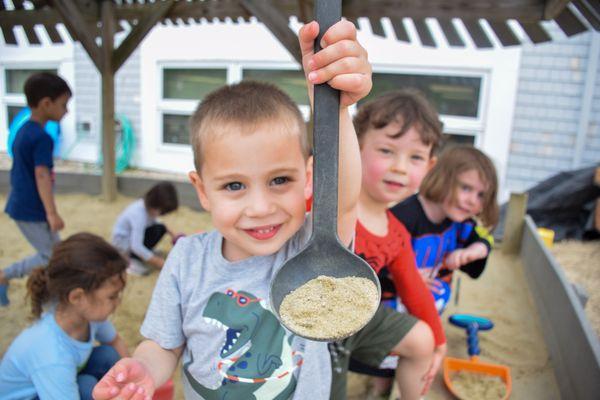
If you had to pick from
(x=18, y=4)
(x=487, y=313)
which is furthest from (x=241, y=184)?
(x=18, y=4)

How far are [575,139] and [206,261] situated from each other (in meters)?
6.29

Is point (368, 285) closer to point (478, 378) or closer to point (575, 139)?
point (478, 378)

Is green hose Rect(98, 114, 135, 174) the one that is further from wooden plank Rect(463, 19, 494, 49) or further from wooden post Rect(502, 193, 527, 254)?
wooden post Rect(502, 193, 527, 254)

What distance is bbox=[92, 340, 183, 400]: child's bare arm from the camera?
904 millimetres

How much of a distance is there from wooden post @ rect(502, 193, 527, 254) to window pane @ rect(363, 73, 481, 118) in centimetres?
267

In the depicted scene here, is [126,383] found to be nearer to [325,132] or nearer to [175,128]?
[325,132]

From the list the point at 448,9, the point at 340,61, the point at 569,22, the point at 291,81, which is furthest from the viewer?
the point at 291,81

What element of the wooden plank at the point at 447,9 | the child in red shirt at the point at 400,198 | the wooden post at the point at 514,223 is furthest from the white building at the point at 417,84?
the child in red shirt at the point at 400,198

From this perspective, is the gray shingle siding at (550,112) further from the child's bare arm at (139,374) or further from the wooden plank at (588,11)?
the child's bare arm at (139,374)

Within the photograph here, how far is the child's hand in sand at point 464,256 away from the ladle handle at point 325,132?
149 cm

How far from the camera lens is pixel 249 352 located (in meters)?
1.11

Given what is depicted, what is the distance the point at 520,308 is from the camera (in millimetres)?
3109

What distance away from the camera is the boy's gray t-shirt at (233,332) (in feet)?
3.65

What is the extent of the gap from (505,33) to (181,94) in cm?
614
